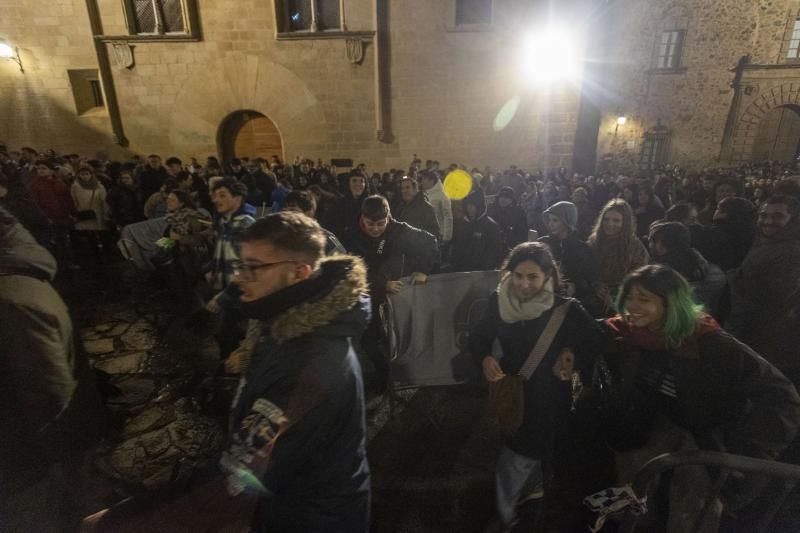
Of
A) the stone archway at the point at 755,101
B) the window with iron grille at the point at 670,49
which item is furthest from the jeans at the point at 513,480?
the stone archway at the point at 755,101

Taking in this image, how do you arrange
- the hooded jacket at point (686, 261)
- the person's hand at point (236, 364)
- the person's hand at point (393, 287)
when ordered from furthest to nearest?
the person's hand at point (393, 287) < the hooded jacket at point (686, 261) < the person's hand at point (236, 364)

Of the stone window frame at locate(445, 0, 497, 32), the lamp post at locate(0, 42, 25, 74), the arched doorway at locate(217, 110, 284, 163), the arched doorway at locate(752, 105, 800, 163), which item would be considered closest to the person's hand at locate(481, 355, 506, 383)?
the stone window frame at locate(445, 0, 497, 32)

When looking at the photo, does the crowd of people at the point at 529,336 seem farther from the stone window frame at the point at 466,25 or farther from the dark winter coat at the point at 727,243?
the stone window frame at the point at 466,25

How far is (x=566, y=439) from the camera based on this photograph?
307cm

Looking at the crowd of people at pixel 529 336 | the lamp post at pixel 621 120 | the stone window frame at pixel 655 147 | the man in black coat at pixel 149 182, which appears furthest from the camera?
the lamp post at pixel 621 120

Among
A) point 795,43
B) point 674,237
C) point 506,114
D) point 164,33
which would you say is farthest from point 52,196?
point 795,43

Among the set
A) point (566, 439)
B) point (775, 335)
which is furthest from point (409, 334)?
point (775, 335)

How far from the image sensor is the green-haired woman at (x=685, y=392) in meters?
1.90

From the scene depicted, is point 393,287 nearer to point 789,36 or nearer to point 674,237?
point 674,237

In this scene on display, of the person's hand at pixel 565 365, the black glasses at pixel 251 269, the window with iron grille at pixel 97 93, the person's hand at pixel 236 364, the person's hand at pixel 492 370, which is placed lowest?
the person's hand at pixel 236 364

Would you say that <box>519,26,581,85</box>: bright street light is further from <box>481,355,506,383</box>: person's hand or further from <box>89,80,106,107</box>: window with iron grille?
<box>89,80,106,107</box>: window with iron grille

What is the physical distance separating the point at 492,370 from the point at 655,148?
24.7 meters

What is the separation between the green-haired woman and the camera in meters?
1.90

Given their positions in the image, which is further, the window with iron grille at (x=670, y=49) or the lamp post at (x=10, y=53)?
the window with iron grille at (x=670, y=49)
